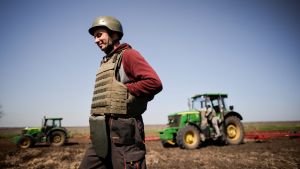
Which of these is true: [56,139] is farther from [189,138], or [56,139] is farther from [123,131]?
[123,131]

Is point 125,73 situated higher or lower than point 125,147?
higher

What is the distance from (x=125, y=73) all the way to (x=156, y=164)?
195 inches

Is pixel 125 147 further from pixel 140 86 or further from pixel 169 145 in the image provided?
pixel 169 145

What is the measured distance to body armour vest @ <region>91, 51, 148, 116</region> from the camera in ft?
6.45

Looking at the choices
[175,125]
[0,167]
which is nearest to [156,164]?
[0,167]

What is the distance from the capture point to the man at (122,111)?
1.88 meters

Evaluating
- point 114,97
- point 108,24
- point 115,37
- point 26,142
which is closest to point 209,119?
point 115,37

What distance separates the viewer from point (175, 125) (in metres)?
11.8

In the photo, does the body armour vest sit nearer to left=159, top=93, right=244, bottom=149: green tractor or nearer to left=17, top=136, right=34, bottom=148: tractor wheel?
left=159, top=93, right=244, bottom=149: green tractor

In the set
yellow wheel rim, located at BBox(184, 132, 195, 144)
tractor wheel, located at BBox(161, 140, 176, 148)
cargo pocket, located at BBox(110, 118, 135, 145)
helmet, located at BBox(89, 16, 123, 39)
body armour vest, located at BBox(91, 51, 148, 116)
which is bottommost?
tractor wheel, located at BBox(161, 140, 176, 148)

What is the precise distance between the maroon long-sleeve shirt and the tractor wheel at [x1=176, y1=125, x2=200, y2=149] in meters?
8.48

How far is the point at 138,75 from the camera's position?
1.97 metres

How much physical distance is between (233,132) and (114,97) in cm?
1128

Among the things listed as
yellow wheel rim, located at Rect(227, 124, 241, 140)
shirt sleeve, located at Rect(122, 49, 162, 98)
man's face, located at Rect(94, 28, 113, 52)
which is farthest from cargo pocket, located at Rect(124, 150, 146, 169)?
yellow wheel rim, located at Rect(227, 124, 241, 140)
